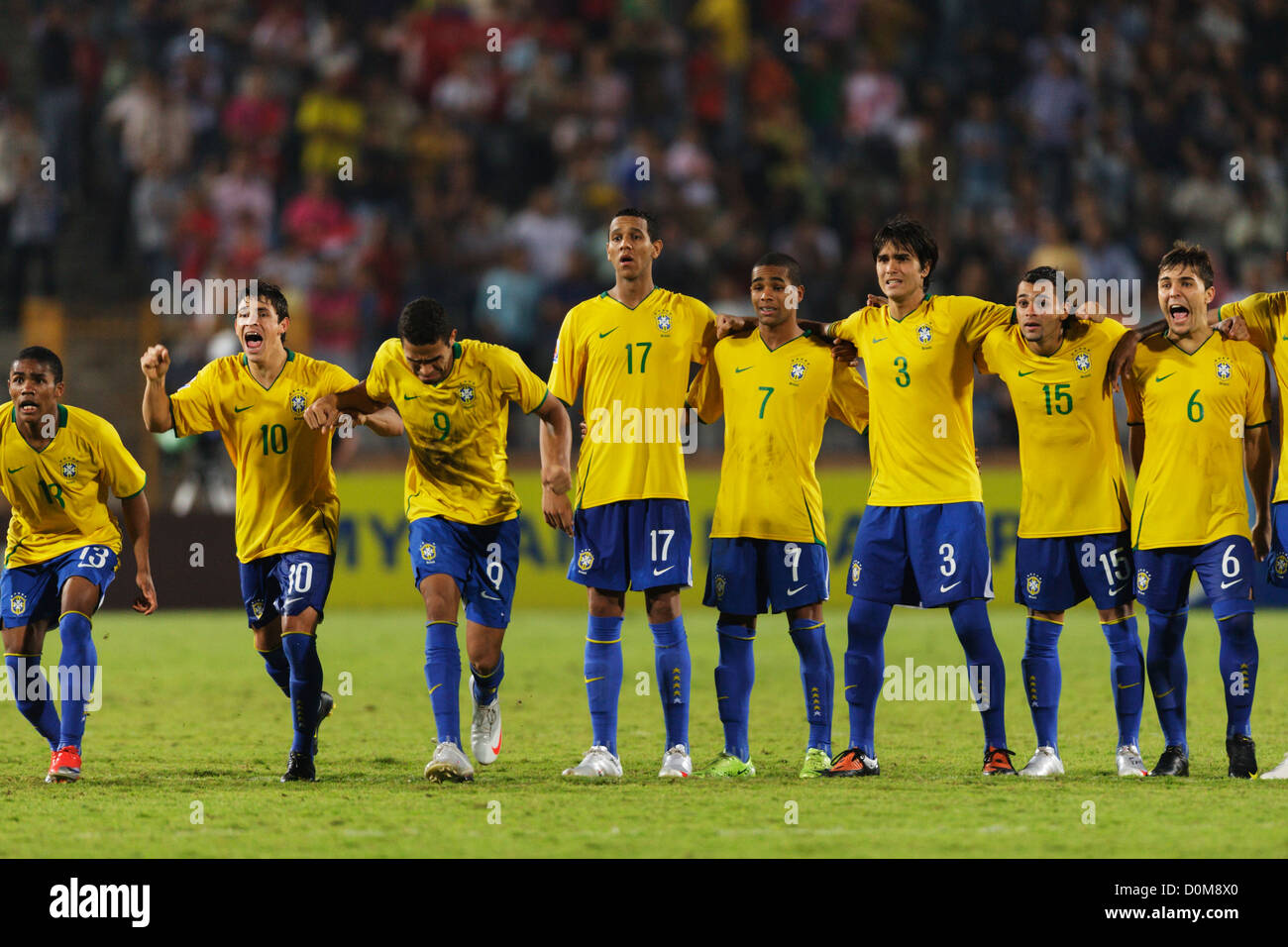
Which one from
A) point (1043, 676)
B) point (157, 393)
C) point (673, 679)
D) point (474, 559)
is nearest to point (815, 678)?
point (673, 679)

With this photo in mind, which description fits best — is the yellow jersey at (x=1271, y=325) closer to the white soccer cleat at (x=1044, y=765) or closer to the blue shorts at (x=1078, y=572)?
the blue shorts at (x=1078, y=572)

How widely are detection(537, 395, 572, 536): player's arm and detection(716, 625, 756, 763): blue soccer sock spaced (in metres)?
0.89

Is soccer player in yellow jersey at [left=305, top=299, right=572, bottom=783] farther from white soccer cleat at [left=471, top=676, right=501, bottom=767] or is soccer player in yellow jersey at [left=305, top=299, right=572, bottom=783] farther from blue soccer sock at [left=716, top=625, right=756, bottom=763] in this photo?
blue soccer sock at [left=716, top=625, right=756, bottom=763]

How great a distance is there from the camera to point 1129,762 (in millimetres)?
7809

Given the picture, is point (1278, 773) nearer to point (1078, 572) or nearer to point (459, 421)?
point (1078, 572)

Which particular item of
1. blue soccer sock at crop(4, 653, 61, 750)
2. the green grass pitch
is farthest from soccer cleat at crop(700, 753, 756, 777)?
blue soccer sock at crop(4, 653, 61, 750)

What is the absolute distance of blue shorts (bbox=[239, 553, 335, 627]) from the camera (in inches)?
315

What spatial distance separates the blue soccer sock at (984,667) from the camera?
7816 millimetres

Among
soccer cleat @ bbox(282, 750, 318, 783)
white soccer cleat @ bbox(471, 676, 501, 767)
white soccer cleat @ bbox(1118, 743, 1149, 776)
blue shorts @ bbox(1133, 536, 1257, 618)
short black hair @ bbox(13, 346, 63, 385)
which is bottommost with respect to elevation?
white soccer cleat @ bbox(1118, 743, 1149, 776)

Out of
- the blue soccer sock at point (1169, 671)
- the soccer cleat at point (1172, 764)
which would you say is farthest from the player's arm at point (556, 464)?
the soccer cleat at point (1172, 764)

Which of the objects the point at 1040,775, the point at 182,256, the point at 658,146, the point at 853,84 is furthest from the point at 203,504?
the point at 1040,775

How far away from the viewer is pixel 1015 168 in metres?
19.2

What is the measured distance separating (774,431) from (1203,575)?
1.95m

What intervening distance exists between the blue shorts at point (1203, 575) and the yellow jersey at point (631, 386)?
2.03 metres
